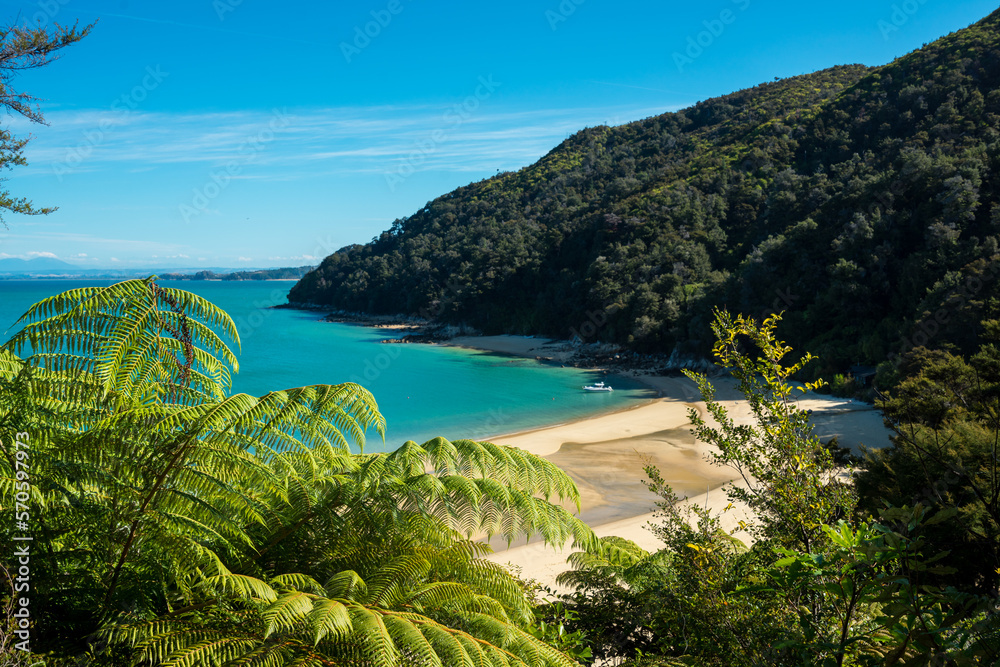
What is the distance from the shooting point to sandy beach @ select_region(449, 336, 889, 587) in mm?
11836

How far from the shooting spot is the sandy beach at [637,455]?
11.8 meters

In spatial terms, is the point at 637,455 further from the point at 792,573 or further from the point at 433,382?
the point at 433,382

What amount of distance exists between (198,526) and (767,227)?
1631 inches

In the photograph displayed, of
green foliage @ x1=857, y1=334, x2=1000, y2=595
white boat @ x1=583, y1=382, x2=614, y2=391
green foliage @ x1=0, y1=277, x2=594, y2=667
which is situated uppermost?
green foliage @ x1=0, y1=277, x2=594, y2=667

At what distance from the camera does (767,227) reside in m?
38.8

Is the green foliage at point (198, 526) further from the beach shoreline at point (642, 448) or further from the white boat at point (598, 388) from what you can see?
the white boat at point (598, 388)

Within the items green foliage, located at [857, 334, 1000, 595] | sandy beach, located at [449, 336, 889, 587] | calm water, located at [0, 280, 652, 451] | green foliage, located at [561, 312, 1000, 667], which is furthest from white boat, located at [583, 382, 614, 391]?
green foliage, located at [561, 312, 1000, 667]

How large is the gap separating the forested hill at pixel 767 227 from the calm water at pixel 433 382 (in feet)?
25.4

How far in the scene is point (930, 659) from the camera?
148cm

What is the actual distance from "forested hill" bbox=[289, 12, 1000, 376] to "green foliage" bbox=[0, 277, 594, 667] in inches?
568

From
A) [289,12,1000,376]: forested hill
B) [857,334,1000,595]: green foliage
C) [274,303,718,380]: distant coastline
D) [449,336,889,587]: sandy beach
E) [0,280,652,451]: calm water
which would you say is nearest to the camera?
[857,334,1000,595]: green foliage

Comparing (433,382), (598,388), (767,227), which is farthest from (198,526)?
(767,227)

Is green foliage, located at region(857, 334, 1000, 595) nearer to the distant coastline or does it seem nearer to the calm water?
the calm water

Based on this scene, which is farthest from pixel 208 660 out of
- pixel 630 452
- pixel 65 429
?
pixel 630 452
